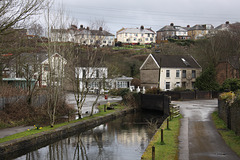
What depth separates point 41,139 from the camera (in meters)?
19.4

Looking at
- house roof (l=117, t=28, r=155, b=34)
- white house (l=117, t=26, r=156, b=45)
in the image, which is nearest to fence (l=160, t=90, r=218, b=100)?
white house (l=117, t=26, r=156, b=45)

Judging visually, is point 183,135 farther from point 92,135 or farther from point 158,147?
point 92,135

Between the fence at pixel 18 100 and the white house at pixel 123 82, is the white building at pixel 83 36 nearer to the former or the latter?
the fence at pixel 18 100

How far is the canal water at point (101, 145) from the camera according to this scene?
17.3 metres

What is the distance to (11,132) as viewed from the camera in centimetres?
2012

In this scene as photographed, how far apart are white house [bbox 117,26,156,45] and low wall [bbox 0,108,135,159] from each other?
99.1 metres

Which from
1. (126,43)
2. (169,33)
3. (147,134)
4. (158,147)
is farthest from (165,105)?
(169,33)

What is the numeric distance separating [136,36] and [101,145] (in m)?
109

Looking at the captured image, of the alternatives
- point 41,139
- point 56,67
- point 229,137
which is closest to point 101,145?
point 41,139

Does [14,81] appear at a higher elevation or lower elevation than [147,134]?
higher

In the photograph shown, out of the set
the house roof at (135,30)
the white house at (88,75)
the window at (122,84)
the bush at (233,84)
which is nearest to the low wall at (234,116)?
the white house at (88,75)

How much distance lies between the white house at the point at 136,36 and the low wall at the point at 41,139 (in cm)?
9915

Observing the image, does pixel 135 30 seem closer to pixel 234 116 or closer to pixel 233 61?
pixel 233 61

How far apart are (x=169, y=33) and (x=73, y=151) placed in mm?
120336
